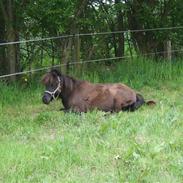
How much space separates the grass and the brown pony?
0.30m

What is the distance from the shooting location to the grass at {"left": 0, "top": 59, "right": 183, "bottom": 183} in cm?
559

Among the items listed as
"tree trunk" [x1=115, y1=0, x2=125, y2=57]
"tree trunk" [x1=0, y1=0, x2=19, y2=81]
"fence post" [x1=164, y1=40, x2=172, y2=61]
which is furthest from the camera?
"tree trunk" [x1=115, y1=0, x2=125, y2=57]

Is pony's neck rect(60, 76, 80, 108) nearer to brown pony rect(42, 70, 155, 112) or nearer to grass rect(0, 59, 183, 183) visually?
brown pony rect(42, 70, 155, 112)

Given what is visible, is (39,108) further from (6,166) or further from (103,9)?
(103,9)

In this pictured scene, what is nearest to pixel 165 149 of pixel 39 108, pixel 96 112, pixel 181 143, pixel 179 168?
pixel 181 143

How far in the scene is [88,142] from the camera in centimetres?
675

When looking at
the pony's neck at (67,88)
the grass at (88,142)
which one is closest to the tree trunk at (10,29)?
the grass at (88,142)


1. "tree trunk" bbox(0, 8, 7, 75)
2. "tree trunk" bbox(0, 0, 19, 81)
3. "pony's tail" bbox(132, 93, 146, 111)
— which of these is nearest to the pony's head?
"pony's tail" bbox(132, 93, 146, 111)

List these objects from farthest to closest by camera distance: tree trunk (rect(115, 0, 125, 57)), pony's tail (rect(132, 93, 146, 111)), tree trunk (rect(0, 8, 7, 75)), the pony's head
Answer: tree trunk (rect(115, 0, 125, 57))
tree trunk (rect(0, 8, 7, 75))
pony's tail (rect(132, 93, 146, 111))
the pony's head

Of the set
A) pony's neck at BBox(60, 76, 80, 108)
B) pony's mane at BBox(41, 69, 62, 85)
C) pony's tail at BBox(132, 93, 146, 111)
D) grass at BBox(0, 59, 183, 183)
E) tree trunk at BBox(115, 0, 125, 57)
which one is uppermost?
tree trunk at BBox(115, 0, 125, 57)

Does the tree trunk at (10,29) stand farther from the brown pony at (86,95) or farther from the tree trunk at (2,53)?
the brown pony at (86,95)

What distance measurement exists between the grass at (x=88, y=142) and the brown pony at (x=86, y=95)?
30 cm

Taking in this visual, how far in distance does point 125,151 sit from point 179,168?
31.9 inches

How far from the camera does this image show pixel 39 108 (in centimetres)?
959
